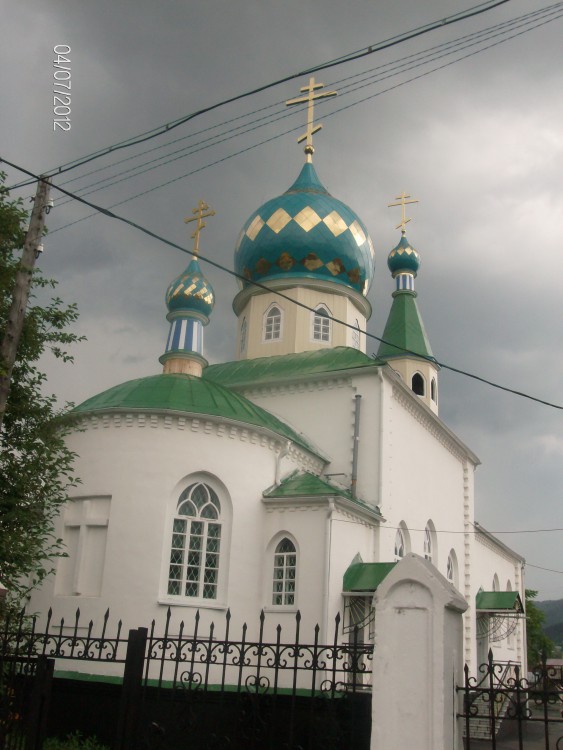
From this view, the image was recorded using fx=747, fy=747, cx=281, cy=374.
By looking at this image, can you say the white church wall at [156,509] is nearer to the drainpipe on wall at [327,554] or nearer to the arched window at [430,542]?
the drainpipe on wall at [327,554]

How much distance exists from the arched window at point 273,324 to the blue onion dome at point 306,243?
864mm

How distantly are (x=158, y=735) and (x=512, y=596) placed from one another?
57.0 ft

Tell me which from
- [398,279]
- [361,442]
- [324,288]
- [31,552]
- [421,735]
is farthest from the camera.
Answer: [398,279]

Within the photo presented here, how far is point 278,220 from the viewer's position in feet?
63.5

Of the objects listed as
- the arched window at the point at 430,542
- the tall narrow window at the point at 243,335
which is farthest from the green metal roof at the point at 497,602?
the tall narrow window at the point at 243,335

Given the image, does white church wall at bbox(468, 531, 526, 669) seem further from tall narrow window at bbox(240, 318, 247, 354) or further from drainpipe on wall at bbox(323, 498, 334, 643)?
drainpipe on wall at bbox(323, 498, 334, 643)

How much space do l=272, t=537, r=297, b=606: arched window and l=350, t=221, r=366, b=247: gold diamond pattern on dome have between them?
9.59m

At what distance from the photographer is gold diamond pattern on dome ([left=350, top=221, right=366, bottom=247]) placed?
1955 cm

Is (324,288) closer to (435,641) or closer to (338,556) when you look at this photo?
(338,556)

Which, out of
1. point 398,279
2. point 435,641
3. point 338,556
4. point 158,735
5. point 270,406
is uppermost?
point 398,279

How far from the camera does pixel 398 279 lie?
23.6 meters

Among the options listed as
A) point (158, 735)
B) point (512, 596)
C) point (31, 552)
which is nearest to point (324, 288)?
point (512, 596)

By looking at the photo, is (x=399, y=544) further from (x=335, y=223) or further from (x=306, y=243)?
(x=335, y=223)

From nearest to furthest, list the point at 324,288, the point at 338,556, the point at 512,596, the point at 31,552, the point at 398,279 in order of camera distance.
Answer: the point at 31,552 → the point at 338,556 → the point at 324,288 → the point at 512,596 → the point at 398,279
